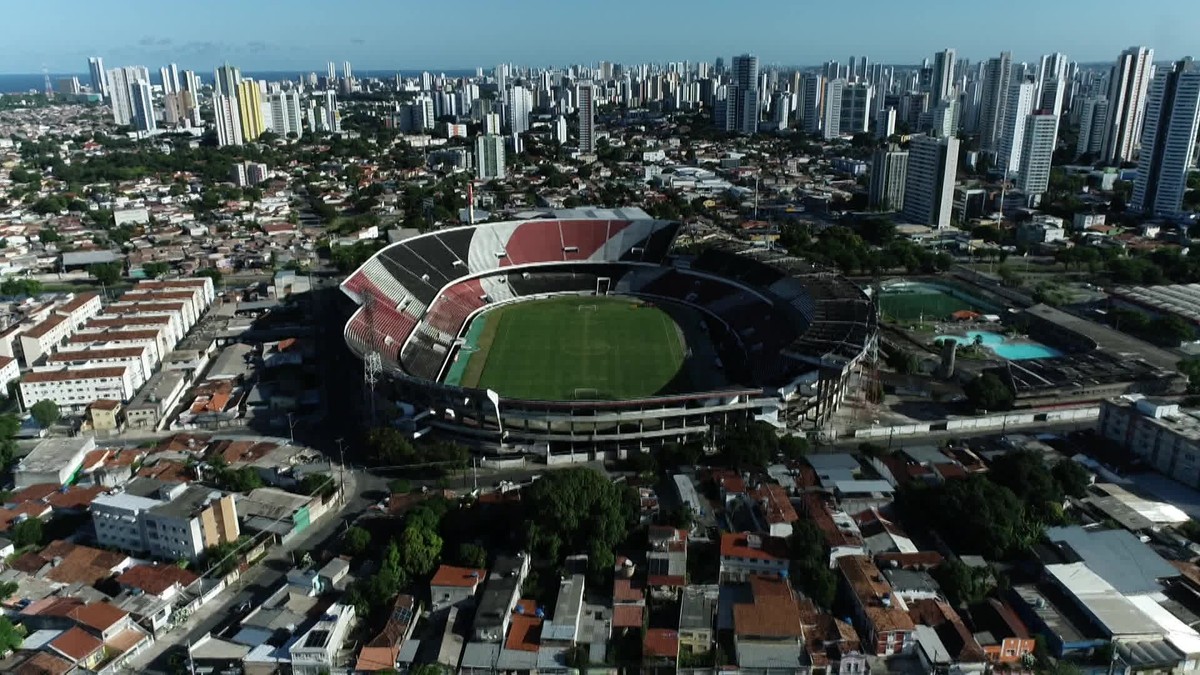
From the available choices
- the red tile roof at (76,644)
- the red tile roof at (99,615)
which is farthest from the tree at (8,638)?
the red tile roof at (99,615)

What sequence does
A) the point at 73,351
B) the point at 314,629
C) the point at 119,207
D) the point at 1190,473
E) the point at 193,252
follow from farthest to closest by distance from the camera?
the point at 119,207
the point at 193,252
the point at 73,351
the point at 1190,473
the point at 314,629

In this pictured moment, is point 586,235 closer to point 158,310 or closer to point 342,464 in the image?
point 158,310

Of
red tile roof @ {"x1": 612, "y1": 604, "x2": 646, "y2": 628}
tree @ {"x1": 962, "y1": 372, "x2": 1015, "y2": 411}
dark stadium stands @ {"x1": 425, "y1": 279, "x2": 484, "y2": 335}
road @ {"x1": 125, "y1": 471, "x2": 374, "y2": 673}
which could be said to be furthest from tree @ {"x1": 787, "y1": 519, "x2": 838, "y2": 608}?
dark stadium stands @ {"x1": 425, "y1": 279, "x2": 484, "y2": 335}

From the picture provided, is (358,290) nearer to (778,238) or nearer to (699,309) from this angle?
(699,309)

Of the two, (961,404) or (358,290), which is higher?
(358,290)

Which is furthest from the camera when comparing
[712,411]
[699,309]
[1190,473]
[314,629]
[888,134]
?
[888,134]

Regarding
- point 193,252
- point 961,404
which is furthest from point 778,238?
point 193,252
